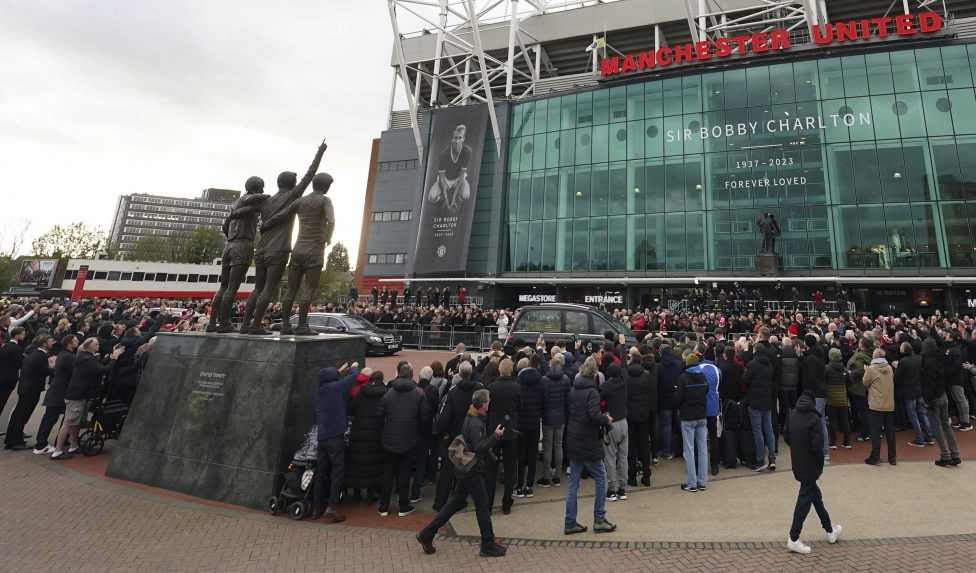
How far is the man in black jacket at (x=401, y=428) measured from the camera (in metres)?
5.50

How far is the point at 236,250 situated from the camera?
7602mm

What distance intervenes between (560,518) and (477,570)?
5.27 feet

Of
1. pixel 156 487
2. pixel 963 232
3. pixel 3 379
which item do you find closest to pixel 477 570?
pixel 156 487

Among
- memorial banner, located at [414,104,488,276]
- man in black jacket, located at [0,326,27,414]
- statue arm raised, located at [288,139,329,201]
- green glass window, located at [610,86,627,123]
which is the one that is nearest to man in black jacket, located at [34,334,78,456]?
man in black jacket, located at [0,326,27,414]

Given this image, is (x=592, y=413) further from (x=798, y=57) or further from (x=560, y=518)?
(x=798, y=57)

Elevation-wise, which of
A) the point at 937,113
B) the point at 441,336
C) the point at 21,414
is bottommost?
the point at 21,414

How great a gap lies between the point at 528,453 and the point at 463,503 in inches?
82.1

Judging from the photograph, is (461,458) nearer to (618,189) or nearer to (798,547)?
(798,547)

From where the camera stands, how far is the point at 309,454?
18.4 ft

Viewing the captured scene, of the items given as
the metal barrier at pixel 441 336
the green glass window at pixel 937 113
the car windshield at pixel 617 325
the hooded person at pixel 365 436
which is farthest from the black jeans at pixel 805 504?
the green glass window at pixel 937 113

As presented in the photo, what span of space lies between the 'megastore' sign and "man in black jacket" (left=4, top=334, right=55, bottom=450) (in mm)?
33808

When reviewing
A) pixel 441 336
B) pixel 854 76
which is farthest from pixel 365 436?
pixel 854 76

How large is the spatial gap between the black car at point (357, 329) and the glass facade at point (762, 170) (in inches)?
676

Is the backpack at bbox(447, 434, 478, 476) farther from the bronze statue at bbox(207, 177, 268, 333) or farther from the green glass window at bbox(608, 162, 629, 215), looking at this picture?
the green glass window at bbox(608, 162, 629, 215)
